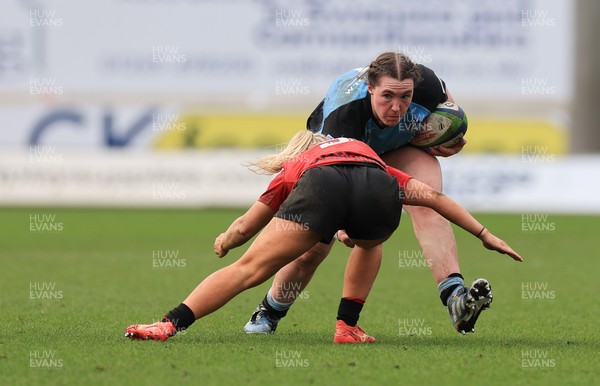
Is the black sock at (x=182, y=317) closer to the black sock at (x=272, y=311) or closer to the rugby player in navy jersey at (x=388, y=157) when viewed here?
the rugby player in navy jersey at (x=388, y=157)

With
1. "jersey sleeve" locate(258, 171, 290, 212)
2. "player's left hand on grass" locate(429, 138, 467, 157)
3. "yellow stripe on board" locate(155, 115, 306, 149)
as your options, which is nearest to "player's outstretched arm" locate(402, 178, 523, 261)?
"jersey sleeve" locate(258, 171, 290, 212)

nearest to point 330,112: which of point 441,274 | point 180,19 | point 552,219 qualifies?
point 441,274

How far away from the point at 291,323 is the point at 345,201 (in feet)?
6.08

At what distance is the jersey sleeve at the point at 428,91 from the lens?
7.72m

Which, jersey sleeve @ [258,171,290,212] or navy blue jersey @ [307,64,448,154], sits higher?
navy blue jersey @ [307,64,448,154]

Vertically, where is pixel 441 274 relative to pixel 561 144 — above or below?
above

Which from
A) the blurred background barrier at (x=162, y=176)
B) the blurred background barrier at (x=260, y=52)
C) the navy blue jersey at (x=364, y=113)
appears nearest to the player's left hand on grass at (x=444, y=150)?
the navy blue jersey at (x=364, y=113)

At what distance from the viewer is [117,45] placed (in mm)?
31797

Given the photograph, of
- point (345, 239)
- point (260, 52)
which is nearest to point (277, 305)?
point (345, 239)

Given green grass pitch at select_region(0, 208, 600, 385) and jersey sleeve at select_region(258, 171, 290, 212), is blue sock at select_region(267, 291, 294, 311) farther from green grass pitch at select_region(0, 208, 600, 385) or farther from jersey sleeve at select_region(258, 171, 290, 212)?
jersey sleeve at select_region(258, 171, 290, 212)

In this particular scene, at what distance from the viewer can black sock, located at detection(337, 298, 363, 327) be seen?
7.25 meters

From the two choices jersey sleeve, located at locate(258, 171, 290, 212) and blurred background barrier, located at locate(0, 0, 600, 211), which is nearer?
jersey sleeve, located at locate(258, 171, 290, 212)

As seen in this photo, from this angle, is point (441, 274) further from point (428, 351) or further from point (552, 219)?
point (552, 219)

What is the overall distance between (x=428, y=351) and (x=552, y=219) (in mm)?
15211
